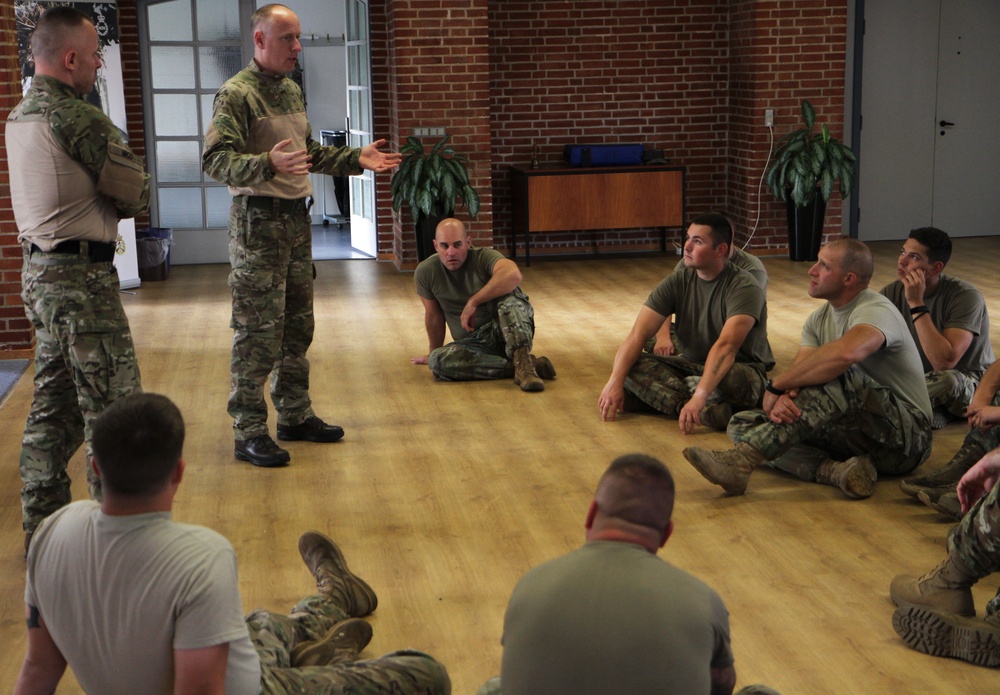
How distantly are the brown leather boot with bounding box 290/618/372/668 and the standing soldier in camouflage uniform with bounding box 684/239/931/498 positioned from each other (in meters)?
1.50

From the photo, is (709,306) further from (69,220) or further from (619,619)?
(619,619)

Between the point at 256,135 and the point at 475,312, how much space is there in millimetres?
1765

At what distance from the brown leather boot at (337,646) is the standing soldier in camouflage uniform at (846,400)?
1.50 meters

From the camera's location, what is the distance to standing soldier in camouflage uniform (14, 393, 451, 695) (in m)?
1.73

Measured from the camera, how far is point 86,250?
323 cm

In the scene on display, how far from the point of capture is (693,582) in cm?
169

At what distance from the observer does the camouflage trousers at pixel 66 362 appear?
126 inches

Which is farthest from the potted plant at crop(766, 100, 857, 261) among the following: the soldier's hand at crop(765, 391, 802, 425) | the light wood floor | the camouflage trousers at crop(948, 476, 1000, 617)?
the camouflage trousers at crop(948, 476, 1000, 617)

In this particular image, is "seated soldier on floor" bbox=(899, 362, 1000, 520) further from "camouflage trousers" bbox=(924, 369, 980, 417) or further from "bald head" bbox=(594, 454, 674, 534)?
"bald head" bbox=(594, 454, 674, 534)

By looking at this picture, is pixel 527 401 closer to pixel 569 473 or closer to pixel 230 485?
pixel 569 473

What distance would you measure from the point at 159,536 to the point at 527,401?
3.62m

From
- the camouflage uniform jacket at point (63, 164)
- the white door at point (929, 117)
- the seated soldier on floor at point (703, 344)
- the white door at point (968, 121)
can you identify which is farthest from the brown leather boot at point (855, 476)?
the white door at point (968, 121)

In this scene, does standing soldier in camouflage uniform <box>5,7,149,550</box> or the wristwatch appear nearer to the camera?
standing soldier in camouflage uniform <box>5,7,149,550</box>

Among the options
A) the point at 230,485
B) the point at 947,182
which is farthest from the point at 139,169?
the point at 947,182
